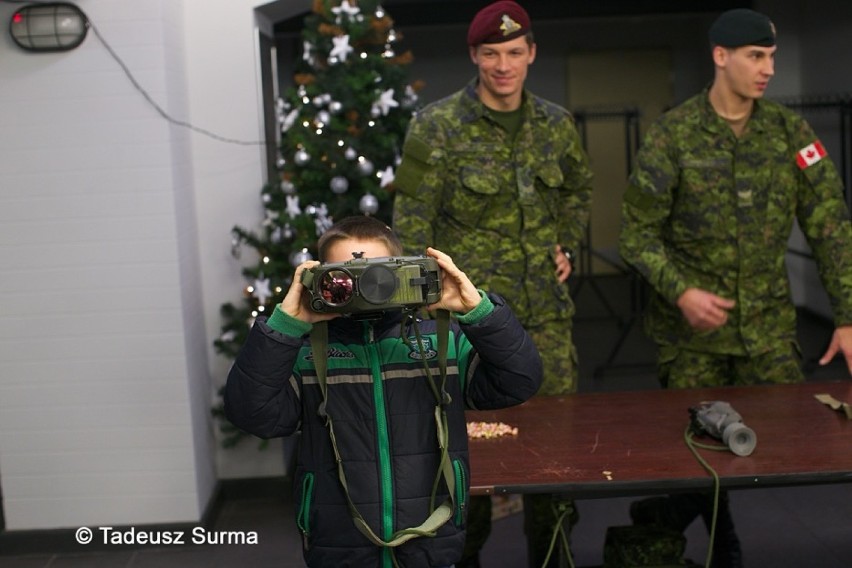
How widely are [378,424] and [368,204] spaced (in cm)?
236

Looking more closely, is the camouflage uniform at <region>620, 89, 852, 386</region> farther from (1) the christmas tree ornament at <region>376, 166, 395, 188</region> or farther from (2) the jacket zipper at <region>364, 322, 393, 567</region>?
(2) the jacket zipper at <region>364, 322, 393, 567</region>

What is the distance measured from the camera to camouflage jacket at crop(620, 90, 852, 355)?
143 inches

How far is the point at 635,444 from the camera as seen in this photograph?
2.80 m

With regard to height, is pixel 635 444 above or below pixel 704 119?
below

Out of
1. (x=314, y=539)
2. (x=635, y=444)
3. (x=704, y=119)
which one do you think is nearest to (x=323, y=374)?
(x=314, y=539)

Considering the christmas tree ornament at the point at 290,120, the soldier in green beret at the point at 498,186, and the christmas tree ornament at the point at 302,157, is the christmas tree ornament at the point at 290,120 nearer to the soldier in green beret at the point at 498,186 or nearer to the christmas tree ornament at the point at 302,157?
the christmas tree ornament at the point at 302,157

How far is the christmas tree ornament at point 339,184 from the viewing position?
4508 mm

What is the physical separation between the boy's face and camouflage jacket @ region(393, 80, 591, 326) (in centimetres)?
135

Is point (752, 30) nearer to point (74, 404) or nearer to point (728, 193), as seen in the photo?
point (728, 193)

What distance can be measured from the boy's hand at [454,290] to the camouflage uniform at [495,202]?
57.0 inches

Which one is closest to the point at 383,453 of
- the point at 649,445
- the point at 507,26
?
the point at 649,445

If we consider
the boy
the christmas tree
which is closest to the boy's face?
the boy

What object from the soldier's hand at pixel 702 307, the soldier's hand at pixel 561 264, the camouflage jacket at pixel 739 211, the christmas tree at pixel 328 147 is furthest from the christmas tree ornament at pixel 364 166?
the soldier's hand at pixel 702 307

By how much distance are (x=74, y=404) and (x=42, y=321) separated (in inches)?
12.7
